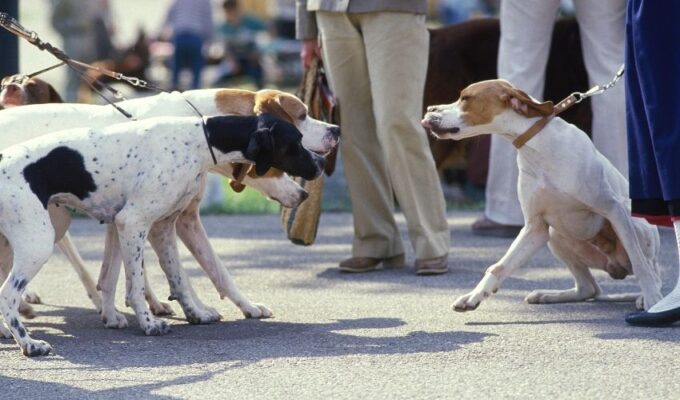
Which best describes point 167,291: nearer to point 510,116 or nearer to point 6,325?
point 6,325

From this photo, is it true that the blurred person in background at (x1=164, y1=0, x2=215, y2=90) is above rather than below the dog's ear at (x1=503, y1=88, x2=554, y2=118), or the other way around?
below

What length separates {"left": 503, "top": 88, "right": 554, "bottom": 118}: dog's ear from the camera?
552cm

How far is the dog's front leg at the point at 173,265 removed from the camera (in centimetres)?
560

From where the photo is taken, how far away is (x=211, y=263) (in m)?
5.86

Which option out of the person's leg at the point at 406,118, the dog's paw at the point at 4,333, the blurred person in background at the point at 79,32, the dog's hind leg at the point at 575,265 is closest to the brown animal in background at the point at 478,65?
the person's leg at the point at 406,118

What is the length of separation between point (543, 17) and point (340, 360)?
3.41 metres

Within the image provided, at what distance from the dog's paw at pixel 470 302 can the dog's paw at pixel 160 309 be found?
1.29m

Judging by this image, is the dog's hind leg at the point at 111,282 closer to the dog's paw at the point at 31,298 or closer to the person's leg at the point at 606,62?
the dog's paw at the point at 31,298

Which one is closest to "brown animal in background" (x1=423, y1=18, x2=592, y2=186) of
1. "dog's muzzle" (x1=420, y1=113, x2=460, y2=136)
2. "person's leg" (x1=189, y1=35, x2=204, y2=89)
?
"dog's muzzle" (x1=420, y1=113, x2=460, y2=136)

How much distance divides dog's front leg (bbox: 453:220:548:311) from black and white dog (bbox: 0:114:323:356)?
0.84 meters

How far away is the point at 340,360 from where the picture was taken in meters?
4.84

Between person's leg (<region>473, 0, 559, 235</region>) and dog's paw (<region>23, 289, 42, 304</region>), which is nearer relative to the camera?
dog's paw (<region>23, 289, 42, 304</region>)

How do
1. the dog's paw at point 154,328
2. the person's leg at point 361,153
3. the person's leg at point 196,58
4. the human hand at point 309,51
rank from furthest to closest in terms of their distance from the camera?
the person's leg at point 196,58
the human hand at point 309,51
the person's leg at point 361,153
the dog's paw at point 154,328

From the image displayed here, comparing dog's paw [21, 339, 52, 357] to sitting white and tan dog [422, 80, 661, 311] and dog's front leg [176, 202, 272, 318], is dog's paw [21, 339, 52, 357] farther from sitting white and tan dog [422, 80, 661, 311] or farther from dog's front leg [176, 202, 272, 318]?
sitting white and tan dog [422, 80, 661, 311]
